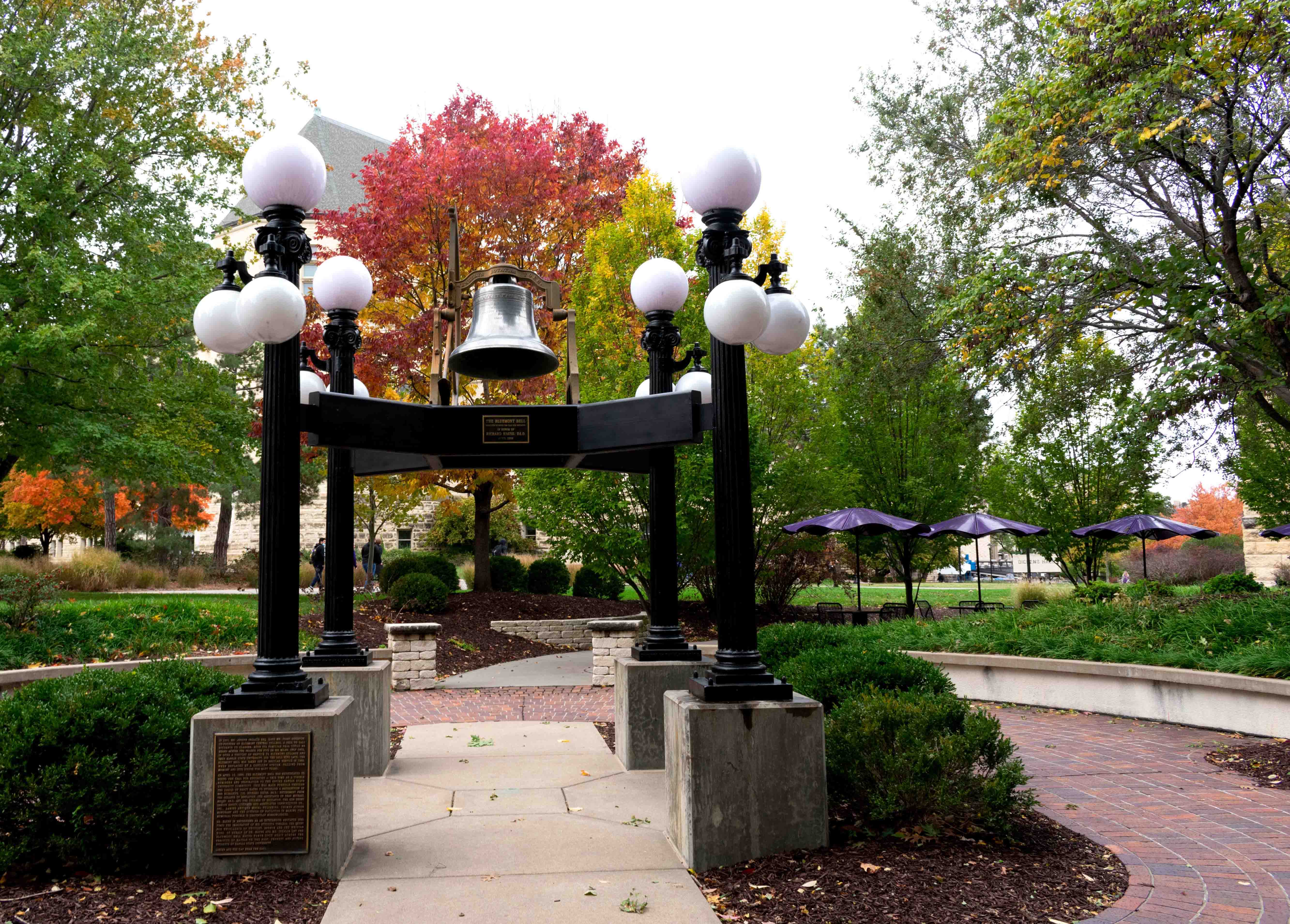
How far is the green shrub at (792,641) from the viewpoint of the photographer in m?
7.67

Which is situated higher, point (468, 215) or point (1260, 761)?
point (468, 215)

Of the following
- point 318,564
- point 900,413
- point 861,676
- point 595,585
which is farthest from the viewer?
point 318,564

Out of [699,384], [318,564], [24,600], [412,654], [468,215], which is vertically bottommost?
[412,654]

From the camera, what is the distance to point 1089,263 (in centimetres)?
1210

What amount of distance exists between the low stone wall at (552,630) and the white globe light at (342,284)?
33.6ft

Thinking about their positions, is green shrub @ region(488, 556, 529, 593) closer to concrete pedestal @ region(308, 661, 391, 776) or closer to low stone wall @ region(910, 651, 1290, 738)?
low stone wall @ region(910, 651, 1290, 738)

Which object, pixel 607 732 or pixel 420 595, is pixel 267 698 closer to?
pixel 607 732

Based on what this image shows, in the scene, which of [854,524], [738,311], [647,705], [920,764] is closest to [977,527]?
[854,524]

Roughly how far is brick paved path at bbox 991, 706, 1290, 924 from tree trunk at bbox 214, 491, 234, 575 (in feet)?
101

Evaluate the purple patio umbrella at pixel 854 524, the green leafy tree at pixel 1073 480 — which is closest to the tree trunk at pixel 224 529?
the purple patio umbrella at pixel 854 524

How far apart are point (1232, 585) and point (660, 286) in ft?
44.1

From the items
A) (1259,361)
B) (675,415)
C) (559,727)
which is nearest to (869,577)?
(1259,361)

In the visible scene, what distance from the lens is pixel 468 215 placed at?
15.6 m

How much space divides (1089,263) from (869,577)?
25275 millimetres
